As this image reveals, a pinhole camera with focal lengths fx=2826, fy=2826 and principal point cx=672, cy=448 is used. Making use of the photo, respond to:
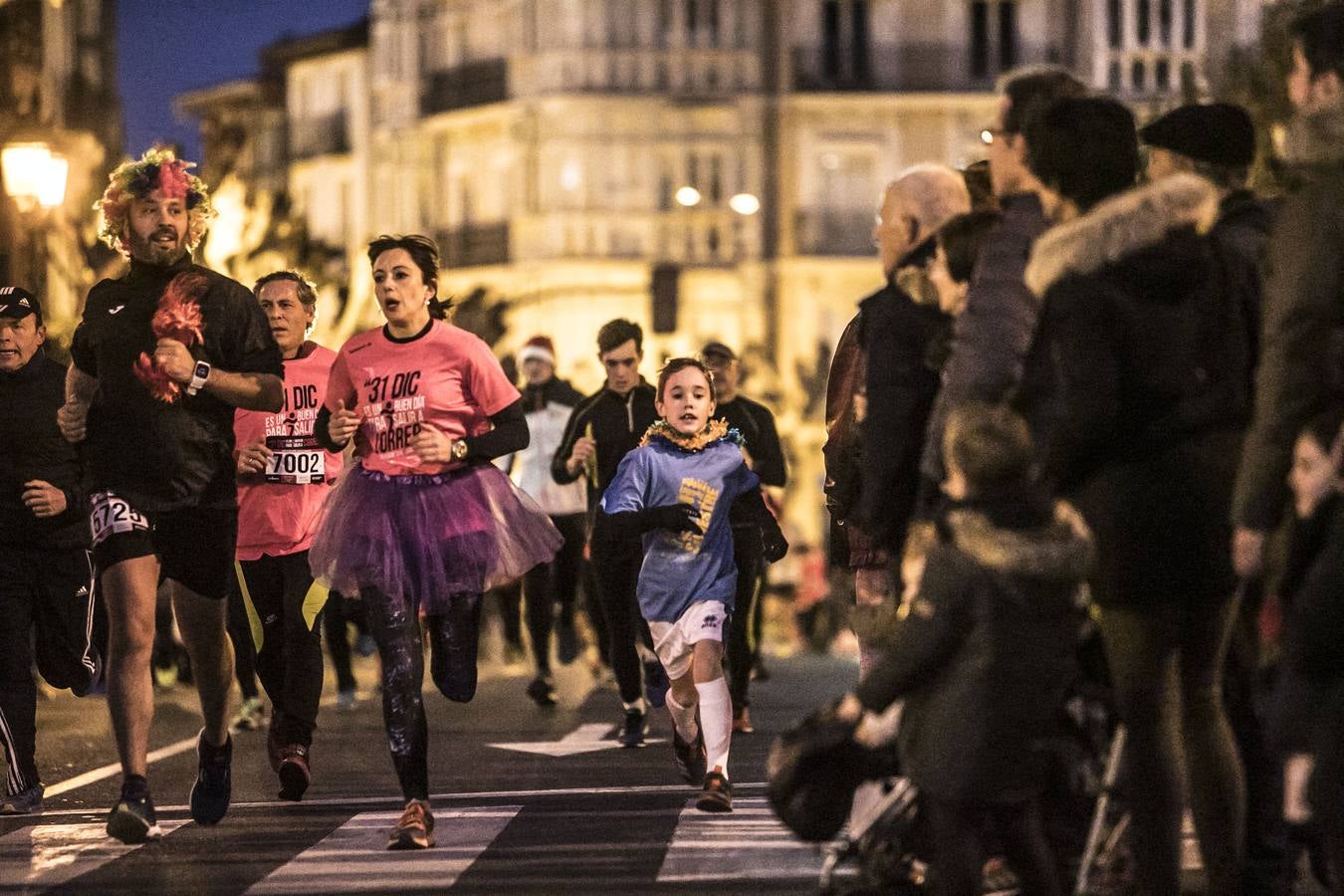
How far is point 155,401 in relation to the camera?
35.8ft

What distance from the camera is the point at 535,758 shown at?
14008 mm

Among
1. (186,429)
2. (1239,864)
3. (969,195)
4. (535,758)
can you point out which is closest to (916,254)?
(969,195)

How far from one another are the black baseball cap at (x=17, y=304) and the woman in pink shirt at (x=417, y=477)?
2209 mm

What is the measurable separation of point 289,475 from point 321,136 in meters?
52.6

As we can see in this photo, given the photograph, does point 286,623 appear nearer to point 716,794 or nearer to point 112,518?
point 112,518

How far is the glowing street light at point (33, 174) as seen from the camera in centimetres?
2442

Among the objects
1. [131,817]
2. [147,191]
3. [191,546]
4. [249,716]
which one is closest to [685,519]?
[191,546]

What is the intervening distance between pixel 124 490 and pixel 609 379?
209 inches

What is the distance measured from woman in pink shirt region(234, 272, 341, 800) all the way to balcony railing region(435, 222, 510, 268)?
4402 cm

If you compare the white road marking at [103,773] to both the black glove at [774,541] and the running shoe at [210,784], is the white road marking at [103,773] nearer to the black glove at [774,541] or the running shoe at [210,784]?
the running shoe at [210,784]

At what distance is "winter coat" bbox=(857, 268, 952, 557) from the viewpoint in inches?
334

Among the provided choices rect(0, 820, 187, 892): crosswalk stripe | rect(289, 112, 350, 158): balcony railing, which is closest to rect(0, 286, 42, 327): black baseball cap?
rect(0, 820, 187, 892): crosswalk stripe

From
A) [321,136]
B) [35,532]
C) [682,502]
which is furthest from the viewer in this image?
[321,136]

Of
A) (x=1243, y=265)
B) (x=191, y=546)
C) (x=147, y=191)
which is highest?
(x=147, y=191)
